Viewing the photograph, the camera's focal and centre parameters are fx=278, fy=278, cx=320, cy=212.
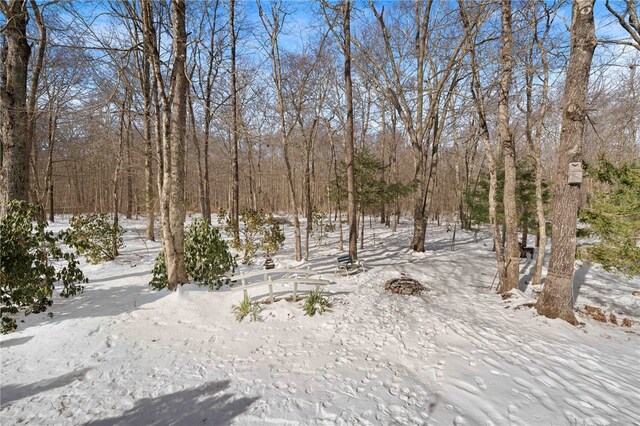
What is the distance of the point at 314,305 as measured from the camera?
5664 millimetres

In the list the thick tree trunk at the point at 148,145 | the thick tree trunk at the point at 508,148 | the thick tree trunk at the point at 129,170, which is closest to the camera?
the thick tree trunk at the point at 508,148

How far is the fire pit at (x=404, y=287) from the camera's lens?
721 centimetres

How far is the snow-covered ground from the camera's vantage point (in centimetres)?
295

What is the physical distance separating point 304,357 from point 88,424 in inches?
95.5

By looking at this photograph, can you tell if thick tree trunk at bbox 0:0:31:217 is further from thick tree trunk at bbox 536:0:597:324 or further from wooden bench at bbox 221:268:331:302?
thick tree trunk at bbox 536:0:597:324

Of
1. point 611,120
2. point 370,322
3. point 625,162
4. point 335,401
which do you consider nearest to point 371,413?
point 335,401

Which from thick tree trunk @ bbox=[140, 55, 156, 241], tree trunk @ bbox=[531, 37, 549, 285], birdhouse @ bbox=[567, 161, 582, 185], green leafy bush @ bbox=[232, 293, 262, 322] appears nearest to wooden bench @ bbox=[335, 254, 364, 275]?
green leafy bush @ bbox=[232, 293, 262, 322]

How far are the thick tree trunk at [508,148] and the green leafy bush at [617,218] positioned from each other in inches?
55.4

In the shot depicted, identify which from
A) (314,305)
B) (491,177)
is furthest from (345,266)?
(491,177)

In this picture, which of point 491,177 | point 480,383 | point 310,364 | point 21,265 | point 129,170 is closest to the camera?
point 480,383

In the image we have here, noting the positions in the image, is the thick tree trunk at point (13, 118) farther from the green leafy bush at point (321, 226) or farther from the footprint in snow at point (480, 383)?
the green leafy bush at point (321, 226)

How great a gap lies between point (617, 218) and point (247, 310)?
8.05 metres

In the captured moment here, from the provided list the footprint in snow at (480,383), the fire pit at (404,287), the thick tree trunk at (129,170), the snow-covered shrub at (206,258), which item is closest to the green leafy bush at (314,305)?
the fire pit at (404,287)

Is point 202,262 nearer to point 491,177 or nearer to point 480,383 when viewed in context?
point 480,383
